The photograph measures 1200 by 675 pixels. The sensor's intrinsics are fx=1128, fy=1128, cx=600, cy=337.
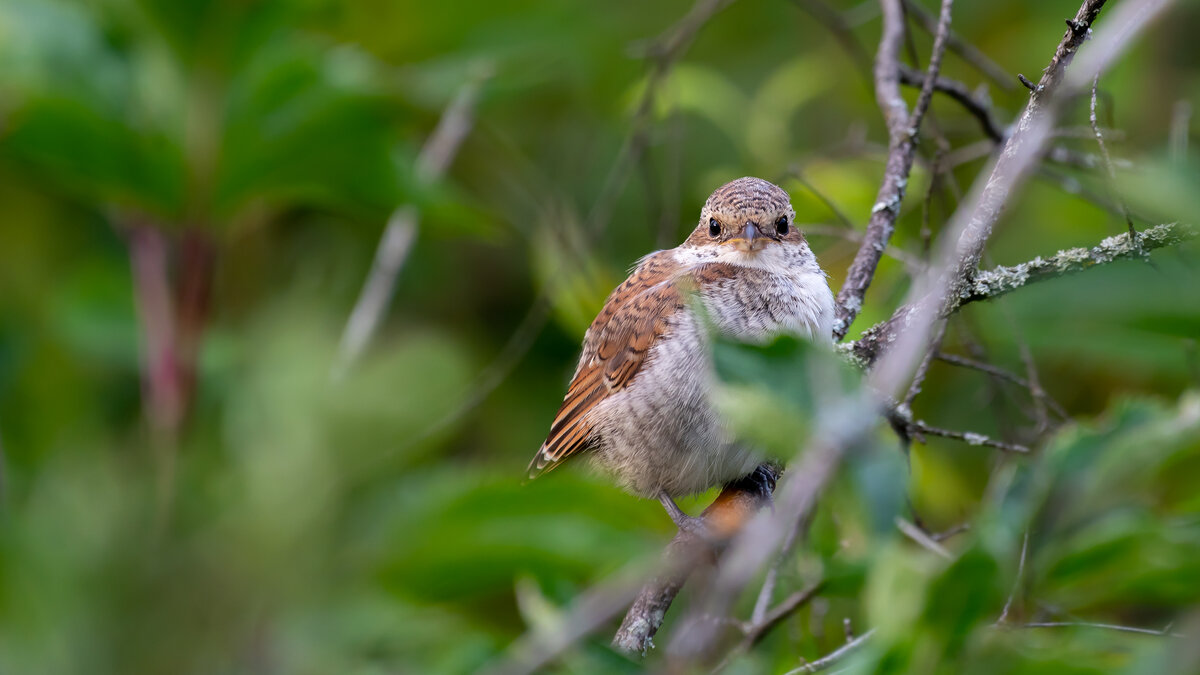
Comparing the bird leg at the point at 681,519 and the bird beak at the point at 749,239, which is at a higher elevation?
the bird beak at the point at 749,239

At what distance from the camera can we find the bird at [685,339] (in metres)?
3.06

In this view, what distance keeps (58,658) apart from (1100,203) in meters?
2.86

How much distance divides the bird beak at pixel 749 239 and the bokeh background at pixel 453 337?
205 mm

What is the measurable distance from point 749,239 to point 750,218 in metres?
0.08

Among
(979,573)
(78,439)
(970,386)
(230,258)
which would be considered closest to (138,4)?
(230,258)

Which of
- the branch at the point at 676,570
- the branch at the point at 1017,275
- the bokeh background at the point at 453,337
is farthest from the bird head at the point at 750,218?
the branch at the point at 1017,275

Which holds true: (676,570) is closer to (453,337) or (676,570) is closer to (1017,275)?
(453,337)

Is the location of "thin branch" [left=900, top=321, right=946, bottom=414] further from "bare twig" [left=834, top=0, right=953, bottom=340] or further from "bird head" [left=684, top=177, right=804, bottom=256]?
"bird head" [left=684, top=177, right=804, bottom=256]

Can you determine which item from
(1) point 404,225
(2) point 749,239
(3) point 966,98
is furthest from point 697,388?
(1) point 404,225

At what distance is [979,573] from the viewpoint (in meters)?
1.12

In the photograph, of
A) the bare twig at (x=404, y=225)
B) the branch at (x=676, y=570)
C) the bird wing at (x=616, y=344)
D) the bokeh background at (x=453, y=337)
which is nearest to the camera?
the bokeh background at (x=453, y=337)

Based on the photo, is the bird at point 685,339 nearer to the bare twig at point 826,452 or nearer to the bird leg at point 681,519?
the bird leg at point 681,519

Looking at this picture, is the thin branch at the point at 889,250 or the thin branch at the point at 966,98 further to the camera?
the thin branch at the point at 966,98

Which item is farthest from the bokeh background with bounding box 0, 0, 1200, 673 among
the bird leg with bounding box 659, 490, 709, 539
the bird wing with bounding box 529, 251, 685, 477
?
the bird wing with bounding box 529, 251, 685, 477
